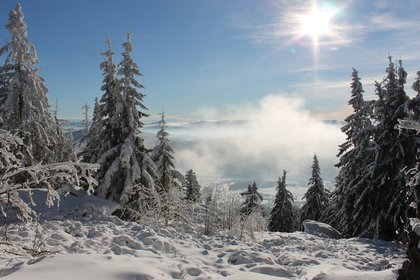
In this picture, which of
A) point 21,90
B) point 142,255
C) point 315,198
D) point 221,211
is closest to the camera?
point 142,255

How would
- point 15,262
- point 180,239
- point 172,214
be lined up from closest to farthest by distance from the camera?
point 15,262 < point 180,239 < point 172,214

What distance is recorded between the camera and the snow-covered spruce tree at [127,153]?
19922mm

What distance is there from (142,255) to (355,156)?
18.0 meters

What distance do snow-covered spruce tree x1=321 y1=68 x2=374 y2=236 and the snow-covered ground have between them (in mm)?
7979

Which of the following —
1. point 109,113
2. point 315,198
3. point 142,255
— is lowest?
point 315,198

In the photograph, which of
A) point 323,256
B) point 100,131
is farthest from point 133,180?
point 323,256

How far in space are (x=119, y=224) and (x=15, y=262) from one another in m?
5.91

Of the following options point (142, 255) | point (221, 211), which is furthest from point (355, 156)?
point (142, 255)

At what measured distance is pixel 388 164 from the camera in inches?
790

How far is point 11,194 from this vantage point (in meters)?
4.98

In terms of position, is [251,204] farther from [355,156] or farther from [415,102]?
[415,102]

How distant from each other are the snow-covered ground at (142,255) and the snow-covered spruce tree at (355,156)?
7.98 meters

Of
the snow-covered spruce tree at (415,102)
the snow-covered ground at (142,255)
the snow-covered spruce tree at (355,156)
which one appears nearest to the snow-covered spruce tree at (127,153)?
the snow-covered ground at (142,255)

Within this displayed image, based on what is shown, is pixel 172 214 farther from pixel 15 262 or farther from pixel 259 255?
pixel 15 262
